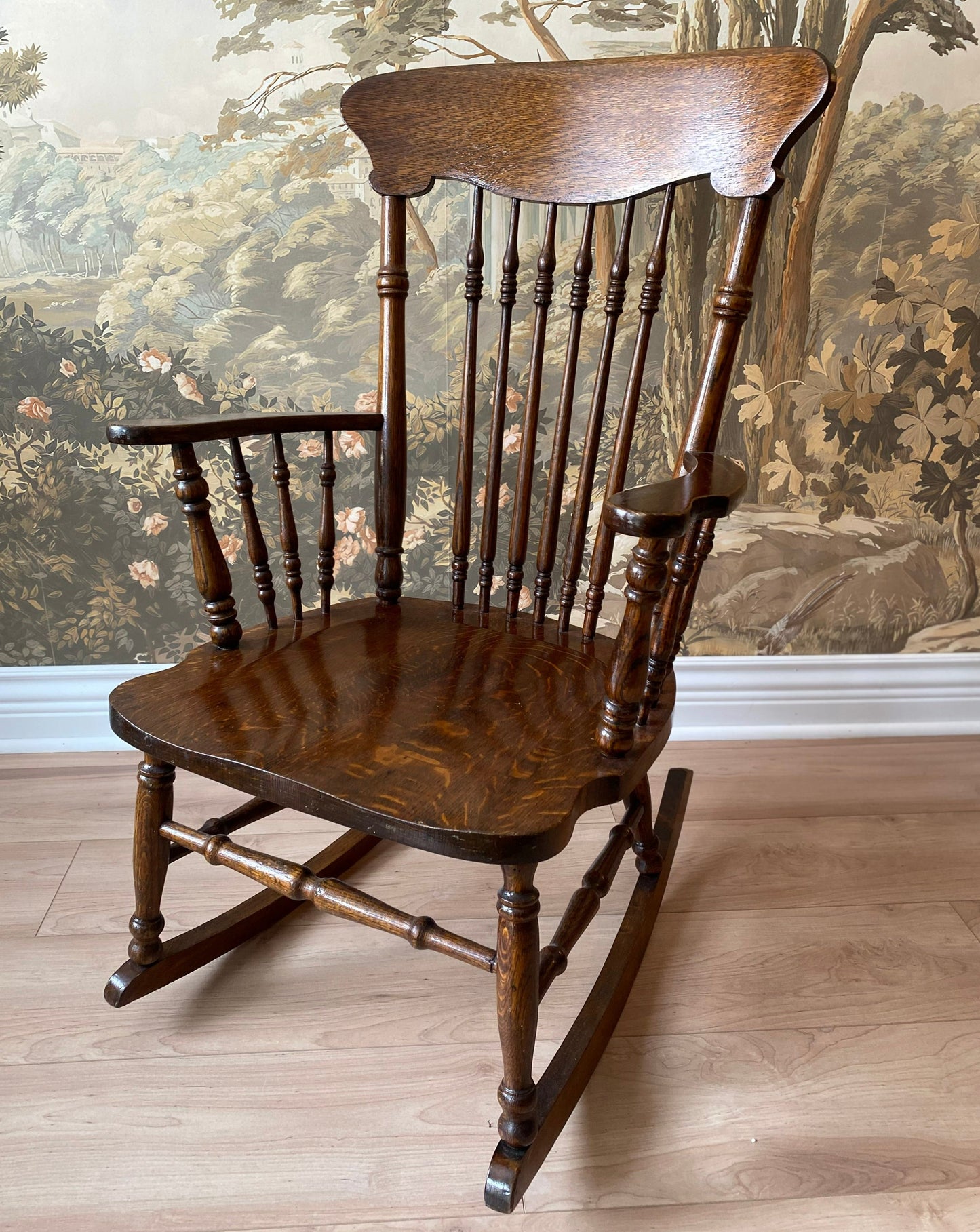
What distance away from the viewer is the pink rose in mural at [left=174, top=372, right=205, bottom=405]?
1.49 metres

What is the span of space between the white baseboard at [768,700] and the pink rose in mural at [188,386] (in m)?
0.49

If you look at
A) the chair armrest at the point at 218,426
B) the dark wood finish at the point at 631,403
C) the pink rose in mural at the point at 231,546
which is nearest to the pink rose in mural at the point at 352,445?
the pink rose in mural at the point at 231,546

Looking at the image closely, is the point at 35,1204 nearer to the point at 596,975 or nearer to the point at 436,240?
the point at 596,975

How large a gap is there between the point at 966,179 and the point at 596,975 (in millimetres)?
1327

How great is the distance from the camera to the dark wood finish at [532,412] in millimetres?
1093

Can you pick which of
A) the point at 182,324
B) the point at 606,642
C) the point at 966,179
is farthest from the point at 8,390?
the point at 966,179

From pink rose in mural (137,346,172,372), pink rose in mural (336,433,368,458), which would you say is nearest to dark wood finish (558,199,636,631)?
pink rose in mural (336,433,368,458)

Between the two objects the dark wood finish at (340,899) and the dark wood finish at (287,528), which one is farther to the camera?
the dark wood finish at (287,528)

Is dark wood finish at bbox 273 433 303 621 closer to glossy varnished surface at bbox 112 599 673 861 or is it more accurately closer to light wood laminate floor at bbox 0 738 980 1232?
glossy varnished surface at bbox 112 599 673 861

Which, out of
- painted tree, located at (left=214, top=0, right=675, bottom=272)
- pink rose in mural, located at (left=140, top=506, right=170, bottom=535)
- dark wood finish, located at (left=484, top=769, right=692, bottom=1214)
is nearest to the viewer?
dark wood finish, located at (left=484, top=769, right=692, bottom=1214)

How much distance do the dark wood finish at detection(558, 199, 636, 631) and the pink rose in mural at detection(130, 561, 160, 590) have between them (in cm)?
81

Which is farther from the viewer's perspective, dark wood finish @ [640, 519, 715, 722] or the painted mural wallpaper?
the painted mural wallpaper

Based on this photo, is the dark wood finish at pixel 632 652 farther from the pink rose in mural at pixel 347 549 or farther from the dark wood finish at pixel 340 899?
the pink rose in mural at pixel 347 549

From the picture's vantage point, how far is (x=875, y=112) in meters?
1.40
